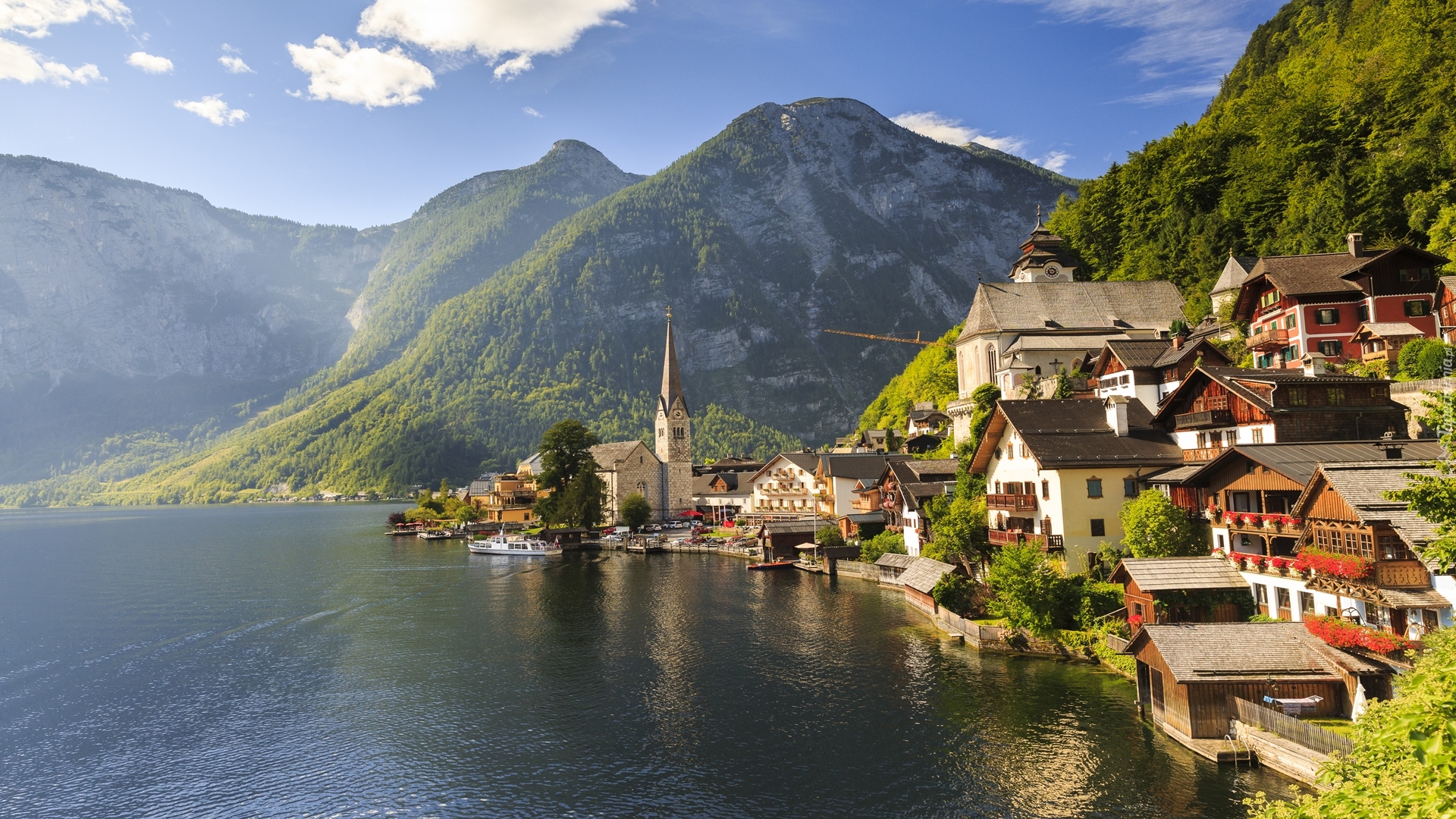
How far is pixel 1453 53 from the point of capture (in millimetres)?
67562

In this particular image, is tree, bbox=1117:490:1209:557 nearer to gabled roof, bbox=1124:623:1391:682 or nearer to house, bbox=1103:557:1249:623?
house, bbox=1103:557:1249:623

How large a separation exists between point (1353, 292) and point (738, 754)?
1990 inches

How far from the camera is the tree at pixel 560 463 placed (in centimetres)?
12200

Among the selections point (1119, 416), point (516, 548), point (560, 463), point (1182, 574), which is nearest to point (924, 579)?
point (1119, 416)

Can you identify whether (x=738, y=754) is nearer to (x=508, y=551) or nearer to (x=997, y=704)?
(x=997, y=704)

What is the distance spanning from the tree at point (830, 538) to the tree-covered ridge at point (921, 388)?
88.0 feet

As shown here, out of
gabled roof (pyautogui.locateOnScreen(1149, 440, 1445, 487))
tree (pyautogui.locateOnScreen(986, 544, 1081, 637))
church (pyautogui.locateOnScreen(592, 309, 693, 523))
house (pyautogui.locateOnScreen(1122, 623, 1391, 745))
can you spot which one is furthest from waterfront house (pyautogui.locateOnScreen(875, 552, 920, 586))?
church (pyautogui.locateOnScreen(592, 309, 693, 523))

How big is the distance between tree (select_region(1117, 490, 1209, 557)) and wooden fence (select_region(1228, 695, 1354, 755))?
12824 millimetres

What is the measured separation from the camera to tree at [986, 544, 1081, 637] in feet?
137

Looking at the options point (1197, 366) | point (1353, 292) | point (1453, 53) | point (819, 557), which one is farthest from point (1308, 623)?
point (1453, 53)

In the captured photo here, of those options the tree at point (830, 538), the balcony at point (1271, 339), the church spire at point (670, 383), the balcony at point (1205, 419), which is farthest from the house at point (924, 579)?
the church spire at point (670, 383)

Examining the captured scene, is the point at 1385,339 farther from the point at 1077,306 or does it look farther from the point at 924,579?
the point at 924,579

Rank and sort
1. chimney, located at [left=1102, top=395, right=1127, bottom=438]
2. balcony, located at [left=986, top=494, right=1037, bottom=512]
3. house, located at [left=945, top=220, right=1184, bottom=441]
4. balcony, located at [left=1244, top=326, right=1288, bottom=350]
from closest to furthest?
chimney, located at [left=1102, top=395, right=1127, bottom=438] < balcony, located at [left=986, top=494, right=1037, bottom=512] < balcony, located at [left=1244, top=326, right=1288, bottom=350] < house, located at [left=945, top=220, right=1184, bottom=441]

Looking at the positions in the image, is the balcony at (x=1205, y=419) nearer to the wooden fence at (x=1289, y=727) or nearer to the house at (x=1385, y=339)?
the house at (x=1385, y=339)
